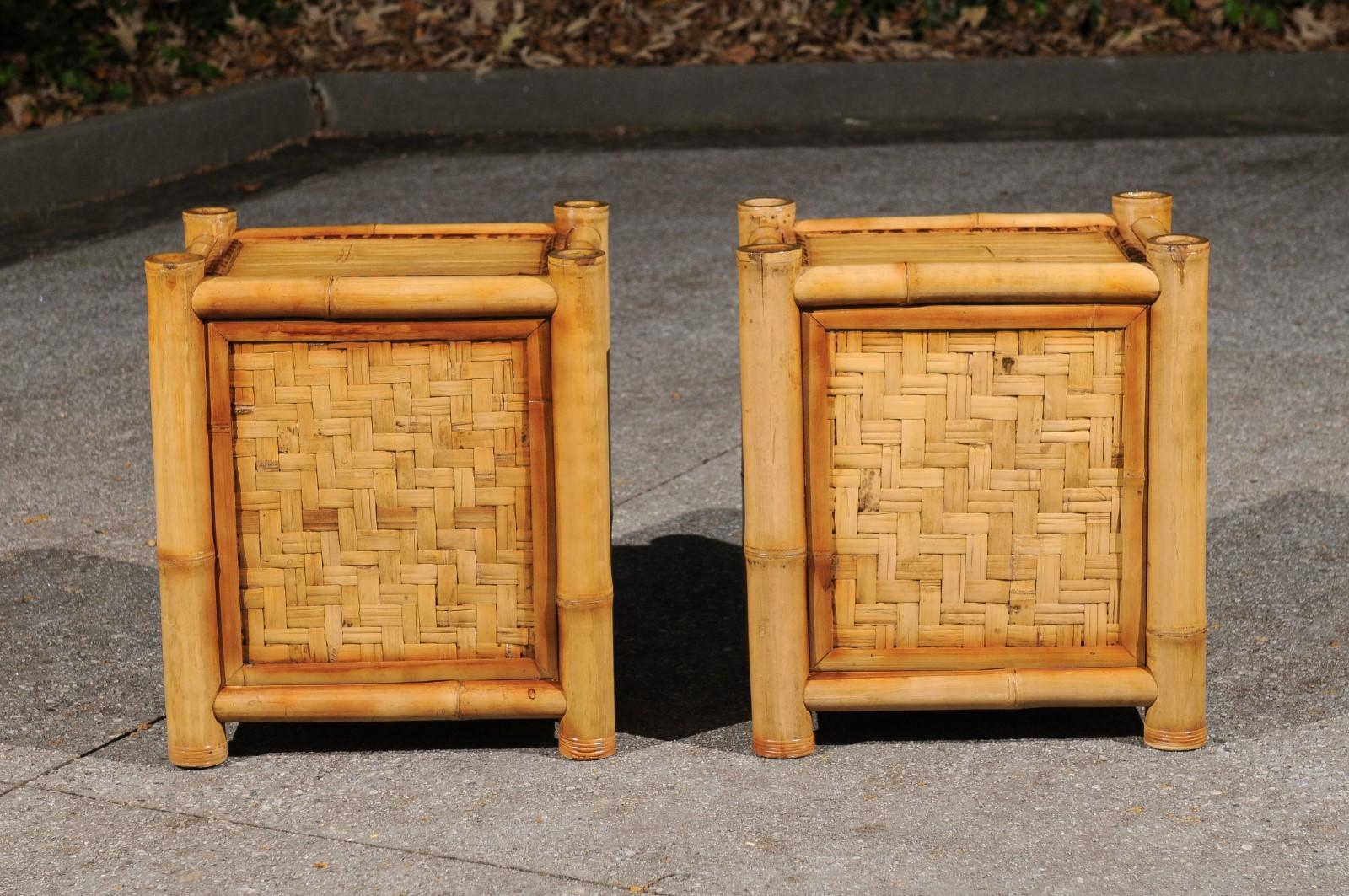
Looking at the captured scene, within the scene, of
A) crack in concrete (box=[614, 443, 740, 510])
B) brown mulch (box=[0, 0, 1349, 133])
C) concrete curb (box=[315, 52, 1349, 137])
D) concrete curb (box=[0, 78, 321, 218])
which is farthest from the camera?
brown mulch (box=[0, 0, 1349, 133])

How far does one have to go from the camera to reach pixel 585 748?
13.1 feet

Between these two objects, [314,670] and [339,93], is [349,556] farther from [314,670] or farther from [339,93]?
[339,93]

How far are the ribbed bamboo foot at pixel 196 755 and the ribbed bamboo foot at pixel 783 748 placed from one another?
3.51 ft

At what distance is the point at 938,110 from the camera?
1121cm

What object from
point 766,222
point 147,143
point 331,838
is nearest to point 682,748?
point 331,838

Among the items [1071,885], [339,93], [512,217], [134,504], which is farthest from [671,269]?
[1071,885]

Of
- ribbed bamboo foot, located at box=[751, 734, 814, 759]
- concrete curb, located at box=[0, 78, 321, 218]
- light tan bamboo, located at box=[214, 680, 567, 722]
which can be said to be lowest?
ribbed bamboo foot, located at box=[751, 734, 814, 759]

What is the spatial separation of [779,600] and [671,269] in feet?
14.5

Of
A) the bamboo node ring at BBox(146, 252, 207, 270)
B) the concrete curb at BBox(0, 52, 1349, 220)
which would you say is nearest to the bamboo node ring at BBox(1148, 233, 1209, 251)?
the bamboo node ring at BBox(146, 252, 207, 270)

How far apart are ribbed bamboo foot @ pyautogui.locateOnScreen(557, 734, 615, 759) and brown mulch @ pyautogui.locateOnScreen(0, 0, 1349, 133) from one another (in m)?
8.29

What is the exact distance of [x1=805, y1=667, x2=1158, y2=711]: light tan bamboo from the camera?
12.8ft

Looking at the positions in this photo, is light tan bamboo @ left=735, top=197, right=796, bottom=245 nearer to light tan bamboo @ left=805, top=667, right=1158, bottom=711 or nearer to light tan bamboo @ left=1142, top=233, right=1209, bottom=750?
light tan bamboo @ left=1142, top=233, right=1209, bottom=750

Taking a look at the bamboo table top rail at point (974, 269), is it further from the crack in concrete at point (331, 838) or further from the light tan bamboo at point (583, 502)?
the crack in concrete at point (331, 838)

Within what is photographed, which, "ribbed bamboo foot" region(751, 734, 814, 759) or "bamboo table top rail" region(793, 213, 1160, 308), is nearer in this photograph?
"bamboo table top rail" region(793, 213, 1160, 308)
